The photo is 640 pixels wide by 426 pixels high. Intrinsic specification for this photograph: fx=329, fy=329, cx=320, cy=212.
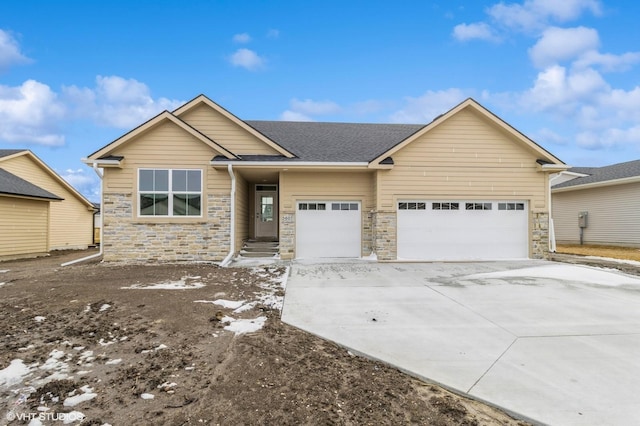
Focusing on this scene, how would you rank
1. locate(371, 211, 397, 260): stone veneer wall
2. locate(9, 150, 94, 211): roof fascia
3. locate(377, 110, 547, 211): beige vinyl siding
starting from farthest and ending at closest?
1. locate(9, 150, 94, 211): roof fascia
2. locate(377, 110, 547, 211): beige vinyl siding
3. locate(371, 211, 397, 260): stone veneer wall

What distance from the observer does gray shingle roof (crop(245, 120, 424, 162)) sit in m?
12.2

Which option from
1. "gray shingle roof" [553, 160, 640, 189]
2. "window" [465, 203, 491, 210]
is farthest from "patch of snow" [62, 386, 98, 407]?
"gray shingle roof" [553, 160, 640, 189]

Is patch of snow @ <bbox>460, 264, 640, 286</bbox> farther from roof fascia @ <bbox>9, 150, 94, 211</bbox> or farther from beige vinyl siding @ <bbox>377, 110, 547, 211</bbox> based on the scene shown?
roof fascia @ <bbox>9, 150, 94, 211</bbox>

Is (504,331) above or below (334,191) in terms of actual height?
below

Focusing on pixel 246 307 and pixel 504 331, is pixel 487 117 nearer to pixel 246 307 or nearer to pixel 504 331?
pixel 504 331

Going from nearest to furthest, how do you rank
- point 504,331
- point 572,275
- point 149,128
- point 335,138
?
point 504,331 < point 572,275 < point 149,128 < point 335,138

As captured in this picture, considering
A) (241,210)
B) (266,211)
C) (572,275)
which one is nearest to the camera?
(572,275)

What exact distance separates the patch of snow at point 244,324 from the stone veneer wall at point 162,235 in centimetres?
667

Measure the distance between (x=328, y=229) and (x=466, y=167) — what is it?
5.43 m

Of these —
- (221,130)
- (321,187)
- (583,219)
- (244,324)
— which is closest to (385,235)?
(321,187)

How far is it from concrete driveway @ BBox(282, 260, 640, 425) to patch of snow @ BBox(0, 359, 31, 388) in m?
3.07

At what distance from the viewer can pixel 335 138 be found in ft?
47.4

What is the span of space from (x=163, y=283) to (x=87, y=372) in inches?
181

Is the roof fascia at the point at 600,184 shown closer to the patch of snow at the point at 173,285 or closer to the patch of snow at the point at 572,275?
the patch of snow at the point at 572,275
